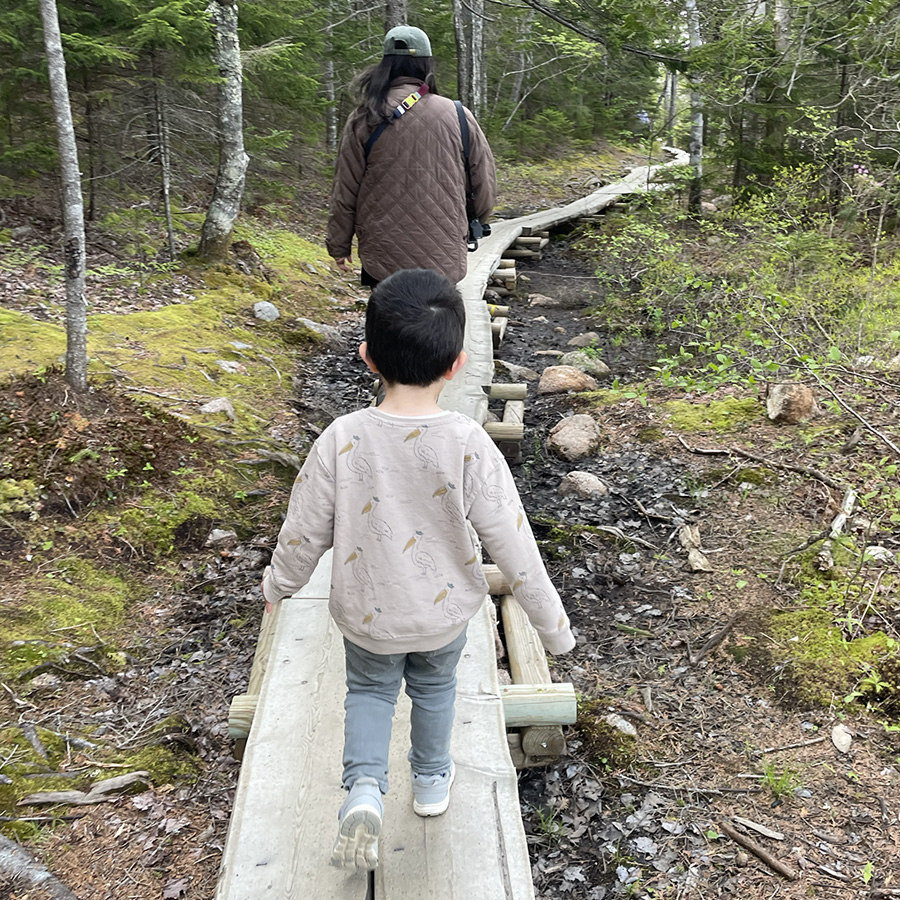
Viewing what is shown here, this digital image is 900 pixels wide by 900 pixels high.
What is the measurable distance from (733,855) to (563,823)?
705mm

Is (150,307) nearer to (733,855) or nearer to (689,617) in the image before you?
(689,617)

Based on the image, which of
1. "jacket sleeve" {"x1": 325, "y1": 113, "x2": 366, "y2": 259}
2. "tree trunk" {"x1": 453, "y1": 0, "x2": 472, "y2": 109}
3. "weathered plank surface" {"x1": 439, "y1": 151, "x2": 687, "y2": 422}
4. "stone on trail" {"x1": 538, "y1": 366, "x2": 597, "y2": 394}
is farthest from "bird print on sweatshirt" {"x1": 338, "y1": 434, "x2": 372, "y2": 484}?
"tree trunk" {"x1": 453, "y1": 0, "x2": 472, "y2": 109}

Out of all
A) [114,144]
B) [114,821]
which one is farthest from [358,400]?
[114,144]

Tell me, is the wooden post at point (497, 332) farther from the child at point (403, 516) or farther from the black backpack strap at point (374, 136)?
the child at point (403, 516)

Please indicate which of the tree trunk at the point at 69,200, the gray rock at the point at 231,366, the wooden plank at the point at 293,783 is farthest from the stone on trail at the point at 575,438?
the tree trunk at the point at 69,200

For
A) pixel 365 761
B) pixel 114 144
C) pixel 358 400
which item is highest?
pixel 114 144

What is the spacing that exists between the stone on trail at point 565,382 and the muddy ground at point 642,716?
212 cm

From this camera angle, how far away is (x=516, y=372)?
27.2ft

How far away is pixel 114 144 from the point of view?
10.1 metres

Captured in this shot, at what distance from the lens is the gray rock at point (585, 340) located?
9.35 m

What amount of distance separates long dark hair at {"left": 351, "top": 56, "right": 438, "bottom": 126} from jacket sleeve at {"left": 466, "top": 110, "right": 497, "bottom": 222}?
1.11ft

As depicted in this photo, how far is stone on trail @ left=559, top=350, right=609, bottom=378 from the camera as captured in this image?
8.28m

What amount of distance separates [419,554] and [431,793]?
1.00 meters

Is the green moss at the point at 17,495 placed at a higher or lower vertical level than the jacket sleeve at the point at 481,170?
lower
